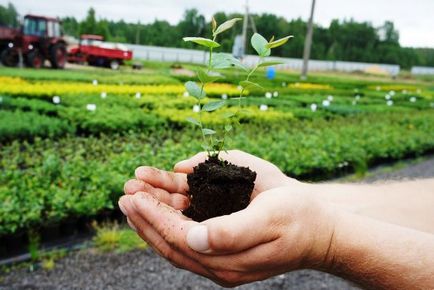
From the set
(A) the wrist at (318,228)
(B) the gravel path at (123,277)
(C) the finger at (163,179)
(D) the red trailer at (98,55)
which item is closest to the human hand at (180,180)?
(C) the finger at (163,179)

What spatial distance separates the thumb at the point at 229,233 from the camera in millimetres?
1061

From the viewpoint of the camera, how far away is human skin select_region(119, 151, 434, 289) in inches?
45.1

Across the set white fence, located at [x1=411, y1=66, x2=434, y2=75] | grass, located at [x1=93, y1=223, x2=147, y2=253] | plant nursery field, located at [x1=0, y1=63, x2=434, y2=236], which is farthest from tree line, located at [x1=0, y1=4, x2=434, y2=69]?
grass, located at [x1=93, y1=223, x2=147, y2=253]

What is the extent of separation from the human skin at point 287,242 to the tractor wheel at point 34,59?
1898 centimetres

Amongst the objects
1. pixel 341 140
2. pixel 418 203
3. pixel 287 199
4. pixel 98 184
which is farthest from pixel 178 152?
pixel 287 199

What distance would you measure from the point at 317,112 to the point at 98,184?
25.6 feet

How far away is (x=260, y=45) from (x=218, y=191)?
44cm

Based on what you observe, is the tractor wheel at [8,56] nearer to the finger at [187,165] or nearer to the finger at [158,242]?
the finger at [187,165]

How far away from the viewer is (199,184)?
141 centimetres

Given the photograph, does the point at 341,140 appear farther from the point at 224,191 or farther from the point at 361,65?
the point at 361,65

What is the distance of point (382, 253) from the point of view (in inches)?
49.4

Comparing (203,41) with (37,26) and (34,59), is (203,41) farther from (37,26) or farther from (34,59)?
(37,26)

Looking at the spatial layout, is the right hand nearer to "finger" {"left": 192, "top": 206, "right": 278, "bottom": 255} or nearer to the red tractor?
"finger" {"left": 192, "top": 206, "right": 278, "bottom": 255}

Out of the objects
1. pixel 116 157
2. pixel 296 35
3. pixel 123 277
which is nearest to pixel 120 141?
pixel 116 157
